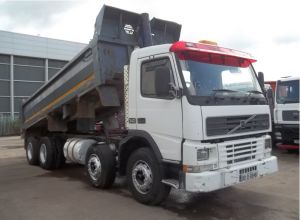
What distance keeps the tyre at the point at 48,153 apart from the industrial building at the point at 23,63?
15051 mm

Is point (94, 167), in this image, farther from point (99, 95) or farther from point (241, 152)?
point (241, 152)

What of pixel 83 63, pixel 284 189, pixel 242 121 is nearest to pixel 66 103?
pixel 83 63

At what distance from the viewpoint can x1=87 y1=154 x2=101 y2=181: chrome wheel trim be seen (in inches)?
289

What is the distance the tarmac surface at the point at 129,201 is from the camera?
5727 mm

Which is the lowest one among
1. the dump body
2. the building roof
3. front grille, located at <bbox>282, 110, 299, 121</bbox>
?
front grille, located at <bbox>282, 110, 299, 121</bbox>

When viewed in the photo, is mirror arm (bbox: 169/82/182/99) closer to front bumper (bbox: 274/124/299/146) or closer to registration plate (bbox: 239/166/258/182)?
registration plate (bbox: 239/166/258/182)

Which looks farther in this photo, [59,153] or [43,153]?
[43,153]

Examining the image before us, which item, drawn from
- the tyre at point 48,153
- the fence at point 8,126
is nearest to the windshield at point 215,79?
the tyre at point 48,153

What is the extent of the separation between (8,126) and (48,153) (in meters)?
15.8

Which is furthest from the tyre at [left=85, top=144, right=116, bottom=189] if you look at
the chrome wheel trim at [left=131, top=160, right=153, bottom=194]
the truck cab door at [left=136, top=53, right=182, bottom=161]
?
the truck cab door at [left=136, top=53, right=182, bottom=161]

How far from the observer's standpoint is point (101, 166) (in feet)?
23.6

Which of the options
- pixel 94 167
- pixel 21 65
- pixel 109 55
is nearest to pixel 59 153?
pixel 94 167

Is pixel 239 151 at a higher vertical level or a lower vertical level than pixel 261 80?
lower

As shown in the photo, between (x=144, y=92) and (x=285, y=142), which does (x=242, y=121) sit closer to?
(x=144, y=92)
